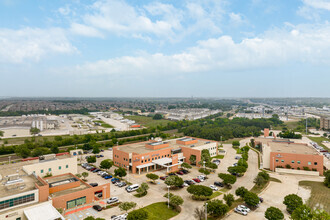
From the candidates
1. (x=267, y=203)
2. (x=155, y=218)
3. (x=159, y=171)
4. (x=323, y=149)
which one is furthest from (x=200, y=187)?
(x=323, y=149)

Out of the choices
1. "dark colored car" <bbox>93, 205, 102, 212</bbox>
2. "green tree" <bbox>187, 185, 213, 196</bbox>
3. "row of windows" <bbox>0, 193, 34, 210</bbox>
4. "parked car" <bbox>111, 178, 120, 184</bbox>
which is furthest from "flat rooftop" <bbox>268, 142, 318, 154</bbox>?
"row of windows" <bbox>0, 193, 34, 210</bbox>

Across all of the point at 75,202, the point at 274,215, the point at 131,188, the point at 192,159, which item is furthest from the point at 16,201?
the point at 192,159

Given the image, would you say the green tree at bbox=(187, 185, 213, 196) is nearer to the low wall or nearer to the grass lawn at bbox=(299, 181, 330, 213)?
the grass lawn at bbox=(299, 181, 330, 213)

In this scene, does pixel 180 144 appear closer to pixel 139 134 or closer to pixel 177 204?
pixel 177 204

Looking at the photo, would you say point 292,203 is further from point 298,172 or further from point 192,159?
point 192,159

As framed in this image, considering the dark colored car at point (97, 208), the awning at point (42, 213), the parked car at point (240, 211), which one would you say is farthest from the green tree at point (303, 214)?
the awning at point (42, 213)
